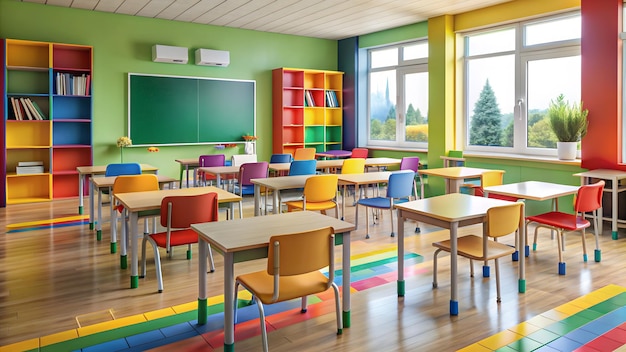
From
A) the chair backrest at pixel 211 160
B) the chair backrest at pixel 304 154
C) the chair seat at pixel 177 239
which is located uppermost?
the chair backrest at pixel 304 154

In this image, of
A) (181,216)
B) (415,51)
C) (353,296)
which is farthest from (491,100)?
(181,216)

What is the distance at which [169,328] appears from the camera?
10.1ft

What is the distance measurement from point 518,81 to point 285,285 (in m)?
5.92

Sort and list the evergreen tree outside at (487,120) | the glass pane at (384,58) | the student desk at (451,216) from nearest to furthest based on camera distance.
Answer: the student desk at (451,216)
the evergreen tree outside at (487,120)
the glass pane at (384,58)

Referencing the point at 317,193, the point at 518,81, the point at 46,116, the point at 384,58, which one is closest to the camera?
the point at 317,193

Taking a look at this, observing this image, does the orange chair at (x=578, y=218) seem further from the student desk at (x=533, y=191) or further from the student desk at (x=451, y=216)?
the student desk at (x=451, y=216)

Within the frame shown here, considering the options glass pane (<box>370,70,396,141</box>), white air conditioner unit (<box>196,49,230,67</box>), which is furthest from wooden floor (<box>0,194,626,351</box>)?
glass pane (<box>370,70,396,141</box>)

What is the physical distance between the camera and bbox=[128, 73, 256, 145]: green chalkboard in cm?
836

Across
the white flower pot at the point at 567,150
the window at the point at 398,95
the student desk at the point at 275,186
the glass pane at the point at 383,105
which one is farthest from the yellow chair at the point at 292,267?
the glass pane at the point at 383,105

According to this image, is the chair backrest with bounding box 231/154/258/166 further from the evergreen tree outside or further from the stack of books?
the evergreen tree outside

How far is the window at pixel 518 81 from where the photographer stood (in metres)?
6.73

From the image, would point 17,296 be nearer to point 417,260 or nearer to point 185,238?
point 185,238

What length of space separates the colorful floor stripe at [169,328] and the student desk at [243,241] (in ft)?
0.52

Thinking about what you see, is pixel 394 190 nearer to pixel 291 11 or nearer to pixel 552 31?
pixel 552 31
